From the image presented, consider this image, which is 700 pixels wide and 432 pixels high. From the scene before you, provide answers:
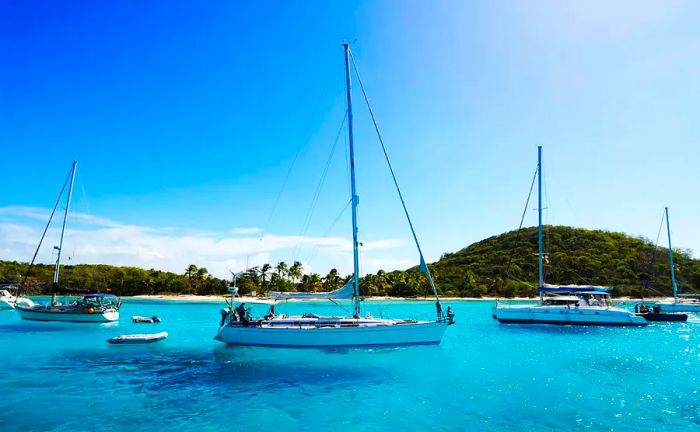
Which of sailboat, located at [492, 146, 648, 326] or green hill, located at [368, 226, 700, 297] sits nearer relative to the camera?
sailboat, located at [492, 146, 648, 326]

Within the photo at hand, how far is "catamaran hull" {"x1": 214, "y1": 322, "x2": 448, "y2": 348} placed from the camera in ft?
79.1

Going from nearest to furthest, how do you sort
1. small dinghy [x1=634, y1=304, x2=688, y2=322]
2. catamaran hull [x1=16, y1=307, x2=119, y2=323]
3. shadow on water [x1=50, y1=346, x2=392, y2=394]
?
shadow on water [x1=50, y1=346, x2=392, y2=394], catamaran hull [x1=16, y1=307, x2=119, y2=323], small dinghy [x1=634, y1=304, x2=688, y2=322]

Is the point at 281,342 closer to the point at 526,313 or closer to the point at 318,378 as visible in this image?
the point at 318,378

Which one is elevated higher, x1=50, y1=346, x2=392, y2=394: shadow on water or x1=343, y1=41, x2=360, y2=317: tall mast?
x1=343, y1=41, x2=360, y2=317: tall mast

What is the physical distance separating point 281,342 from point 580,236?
506 feet

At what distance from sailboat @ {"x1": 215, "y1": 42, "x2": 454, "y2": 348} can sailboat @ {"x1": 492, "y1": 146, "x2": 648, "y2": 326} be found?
20.6 metres

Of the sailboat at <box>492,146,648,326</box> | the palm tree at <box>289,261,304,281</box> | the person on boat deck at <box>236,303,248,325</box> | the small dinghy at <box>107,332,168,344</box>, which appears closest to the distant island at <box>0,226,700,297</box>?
the palm tree at <box>289,261,304,281</box>

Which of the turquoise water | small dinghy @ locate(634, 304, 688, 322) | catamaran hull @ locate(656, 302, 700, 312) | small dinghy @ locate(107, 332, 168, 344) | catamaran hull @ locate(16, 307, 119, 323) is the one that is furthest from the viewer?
catamaran hull @ locate(656, 302, 700, 312)

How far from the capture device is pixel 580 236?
14925cm

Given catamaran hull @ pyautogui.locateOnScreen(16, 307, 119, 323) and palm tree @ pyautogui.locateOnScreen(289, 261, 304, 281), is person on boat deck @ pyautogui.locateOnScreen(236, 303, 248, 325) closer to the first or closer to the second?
catamaran hull @ pyautogui.locateOnScreen(16, 307, 119, 323)

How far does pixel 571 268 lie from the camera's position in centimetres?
12144

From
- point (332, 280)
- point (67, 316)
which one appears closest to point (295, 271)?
point (332, 280)

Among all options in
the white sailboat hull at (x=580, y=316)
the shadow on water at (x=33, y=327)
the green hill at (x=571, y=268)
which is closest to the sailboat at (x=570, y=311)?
the white sailboat hull at (x=580, y=316)

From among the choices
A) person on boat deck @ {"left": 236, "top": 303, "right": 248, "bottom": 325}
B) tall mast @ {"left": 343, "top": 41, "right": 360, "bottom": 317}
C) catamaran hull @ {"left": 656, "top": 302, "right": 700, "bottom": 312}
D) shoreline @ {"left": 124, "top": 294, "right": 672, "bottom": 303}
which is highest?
tall mast @ {"left": 343, "top": 41, "right": 360, "bottom": 317}
